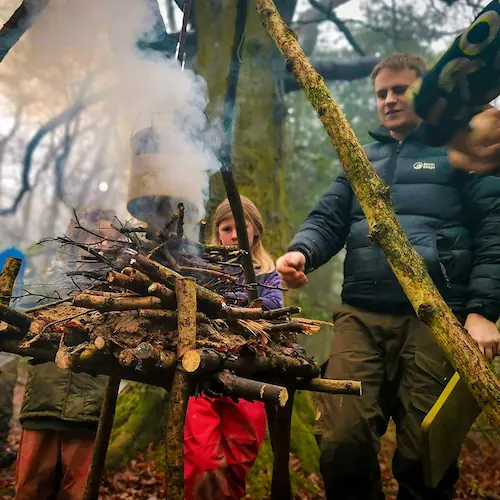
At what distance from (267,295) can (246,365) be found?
119 cm

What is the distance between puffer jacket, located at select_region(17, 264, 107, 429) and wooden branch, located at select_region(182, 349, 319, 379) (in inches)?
53.0

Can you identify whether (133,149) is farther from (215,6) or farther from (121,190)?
(215,6)

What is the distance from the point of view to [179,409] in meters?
1.73

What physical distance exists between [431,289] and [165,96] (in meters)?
2.16

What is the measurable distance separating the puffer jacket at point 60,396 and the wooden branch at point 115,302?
1.01 meters

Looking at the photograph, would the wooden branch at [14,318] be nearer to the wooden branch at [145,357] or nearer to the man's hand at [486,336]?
the wooden branch at [145,357]

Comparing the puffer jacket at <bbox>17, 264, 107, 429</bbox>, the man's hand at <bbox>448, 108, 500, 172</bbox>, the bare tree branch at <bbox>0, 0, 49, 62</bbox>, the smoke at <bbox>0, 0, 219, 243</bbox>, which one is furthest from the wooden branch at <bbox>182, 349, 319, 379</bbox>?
the bare tree branch at <bbox>0, 0, 49, 62</bbox>

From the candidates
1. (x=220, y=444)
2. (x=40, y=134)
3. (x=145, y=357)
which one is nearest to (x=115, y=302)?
(x=145, y=357)

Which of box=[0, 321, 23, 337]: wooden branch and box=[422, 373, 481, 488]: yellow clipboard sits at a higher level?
box=[0, 321, 23, 337]: wooden branch

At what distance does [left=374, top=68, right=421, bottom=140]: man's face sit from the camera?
3.16 metres

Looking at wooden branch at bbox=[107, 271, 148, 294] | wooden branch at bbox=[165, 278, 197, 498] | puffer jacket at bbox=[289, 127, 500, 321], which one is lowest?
wooden branch at bbox=[165, 278, 197, 498]

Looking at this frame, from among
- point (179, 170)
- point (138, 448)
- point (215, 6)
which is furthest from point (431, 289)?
point (215, 6)

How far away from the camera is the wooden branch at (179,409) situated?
166cm

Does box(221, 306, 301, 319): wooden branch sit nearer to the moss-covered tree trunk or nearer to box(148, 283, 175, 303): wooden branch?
box(148, 283, 175, 303): wooden branch
